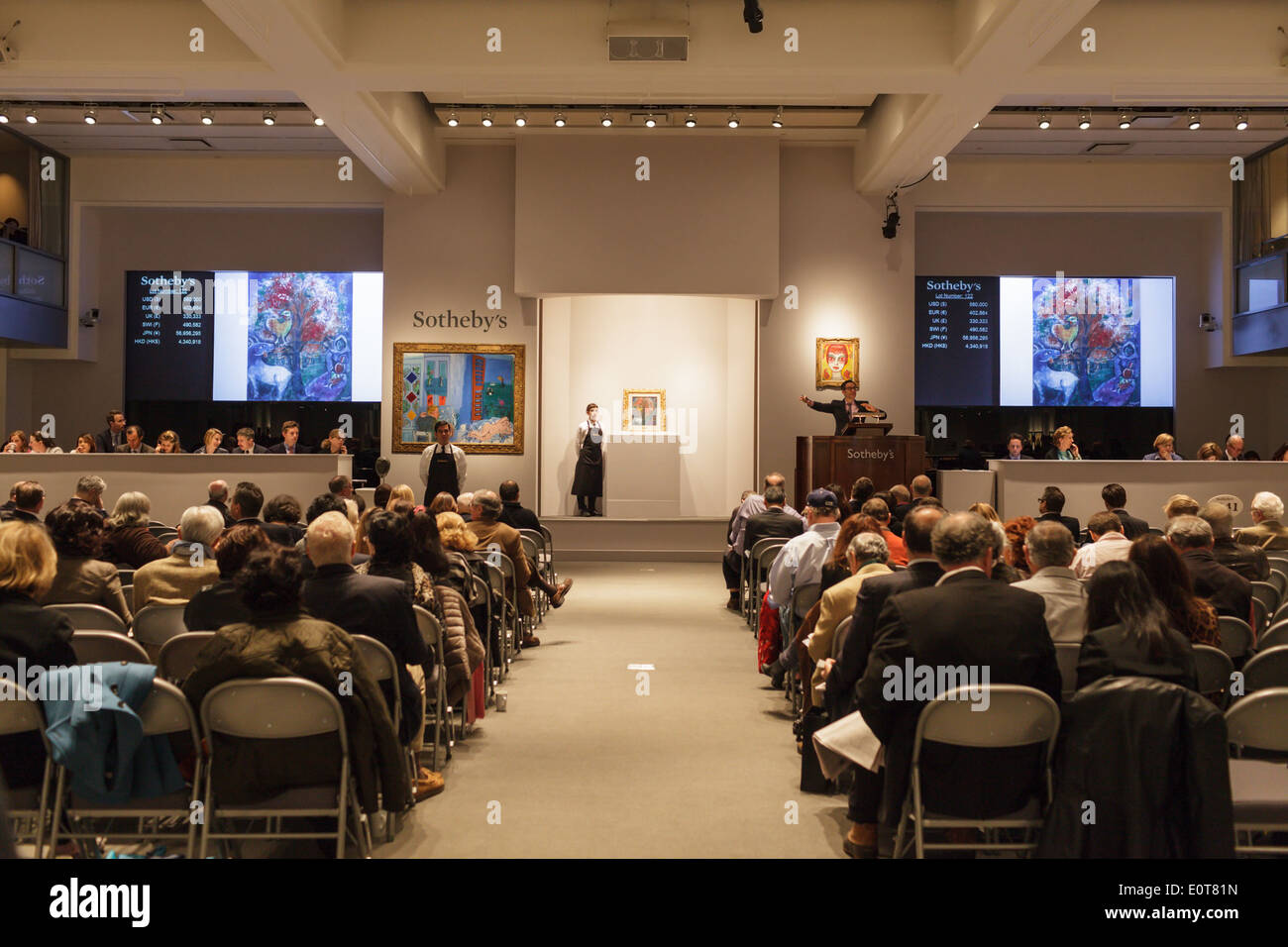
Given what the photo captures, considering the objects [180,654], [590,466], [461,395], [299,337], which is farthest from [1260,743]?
[299,337]

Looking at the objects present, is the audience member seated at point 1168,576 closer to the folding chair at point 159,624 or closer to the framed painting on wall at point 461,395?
the folding chair at point 159,624

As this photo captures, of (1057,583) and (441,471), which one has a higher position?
(441,471)

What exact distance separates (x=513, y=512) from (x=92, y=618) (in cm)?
452

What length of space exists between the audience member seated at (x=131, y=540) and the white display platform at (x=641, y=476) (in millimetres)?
8194

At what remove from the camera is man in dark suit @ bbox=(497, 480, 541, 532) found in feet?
26.6

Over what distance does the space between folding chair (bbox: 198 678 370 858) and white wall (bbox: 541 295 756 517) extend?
38.3 feet

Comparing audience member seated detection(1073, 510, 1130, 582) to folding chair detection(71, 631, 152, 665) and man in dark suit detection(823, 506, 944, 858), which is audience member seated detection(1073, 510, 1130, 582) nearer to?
man in dark suit detection(823, 506, 944, 858)

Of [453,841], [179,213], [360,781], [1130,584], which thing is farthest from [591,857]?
[179,213]

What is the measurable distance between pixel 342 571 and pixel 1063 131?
11.8m

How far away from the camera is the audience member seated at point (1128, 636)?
9.34ft

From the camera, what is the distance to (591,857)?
143 inches

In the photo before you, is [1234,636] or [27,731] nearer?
[27,731]

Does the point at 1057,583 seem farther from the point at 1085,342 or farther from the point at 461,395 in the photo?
the point at 1085,342

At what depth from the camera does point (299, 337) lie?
49.3 ft
